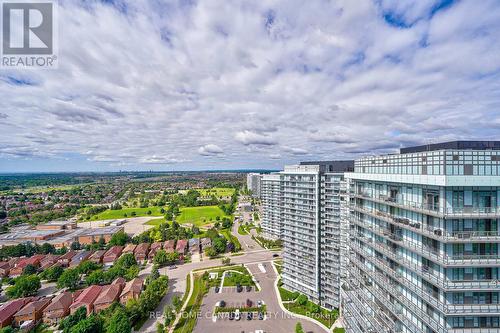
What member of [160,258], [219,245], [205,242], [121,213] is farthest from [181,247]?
[121,213]

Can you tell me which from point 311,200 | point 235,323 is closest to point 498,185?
point 311,200

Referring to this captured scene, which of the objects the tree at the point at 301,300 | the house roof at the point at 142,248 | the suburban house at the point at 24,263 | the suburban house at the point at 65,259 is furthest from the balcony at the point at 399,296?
the suburban house at the point at 24,263

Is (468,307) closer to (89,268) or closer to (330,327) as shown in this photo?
(330,327)

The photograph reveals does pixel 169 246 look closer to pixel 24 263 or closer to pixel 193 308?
pixel 193 308

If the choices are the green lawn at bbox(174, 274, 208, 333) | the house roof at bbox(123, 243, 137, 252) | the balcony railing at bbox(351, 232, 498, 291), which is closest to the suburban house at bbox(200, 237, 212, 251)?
the green lawn at bbox(174, 274, 208, 333)

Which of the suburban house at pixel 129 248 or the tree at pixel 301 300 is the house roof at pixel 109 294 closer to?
the suburban house at pixel 129 248
